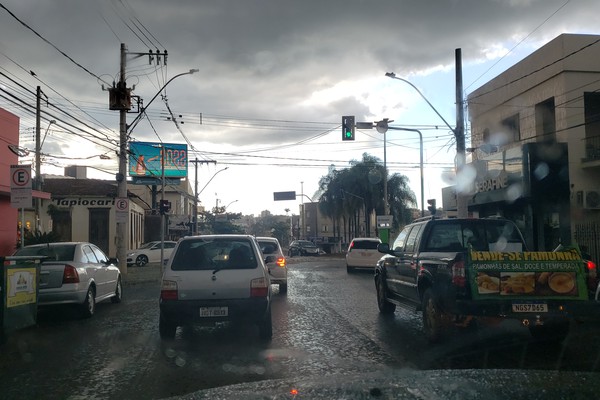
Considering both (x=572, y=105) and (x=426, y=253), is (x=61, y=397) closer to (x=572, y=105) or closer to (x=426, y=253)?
(x=426, y=253)

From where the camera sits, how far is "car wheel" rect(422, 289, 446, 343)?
25.9 feet

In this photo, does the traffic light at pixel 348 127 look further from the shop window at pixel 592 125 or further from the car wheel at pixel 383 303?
the car wheel at pixel 383 303

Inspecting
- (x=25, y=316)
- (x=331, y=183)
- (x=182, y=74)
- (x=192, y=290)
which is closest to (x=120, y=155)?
(x=182, y=74)

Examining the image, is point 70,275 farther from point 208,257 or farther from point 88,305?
point 208,257

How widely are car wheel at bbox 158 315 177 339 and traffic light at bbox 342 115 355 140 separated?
547 inches

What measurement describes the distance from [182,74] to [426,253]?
15.4m

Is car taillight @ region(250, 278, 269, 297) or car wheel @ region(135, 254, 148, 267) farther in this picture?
car wheel @ region(135, 254, 148, 267)

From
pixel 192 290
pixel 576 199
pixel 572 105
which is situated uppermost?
pixel 572 105

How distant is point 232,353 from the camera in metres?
7.64

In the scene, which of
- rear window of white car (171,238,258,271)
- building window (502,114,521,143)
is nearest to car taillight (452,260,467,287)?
rear window of white car (171,238,258,271)

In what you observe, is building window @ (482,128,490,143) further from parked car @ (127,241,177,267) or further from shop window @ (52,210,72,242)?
shop window @ (52,210,72,242)

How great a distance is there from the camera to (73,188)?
129 ft

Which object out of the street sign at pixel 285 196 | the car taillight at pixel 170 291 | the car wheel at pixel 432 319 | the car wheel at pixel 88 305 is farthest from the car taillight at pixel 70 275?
the street sign at pixel 285 196

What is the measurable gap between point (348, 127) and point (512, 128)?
25.5 ft
